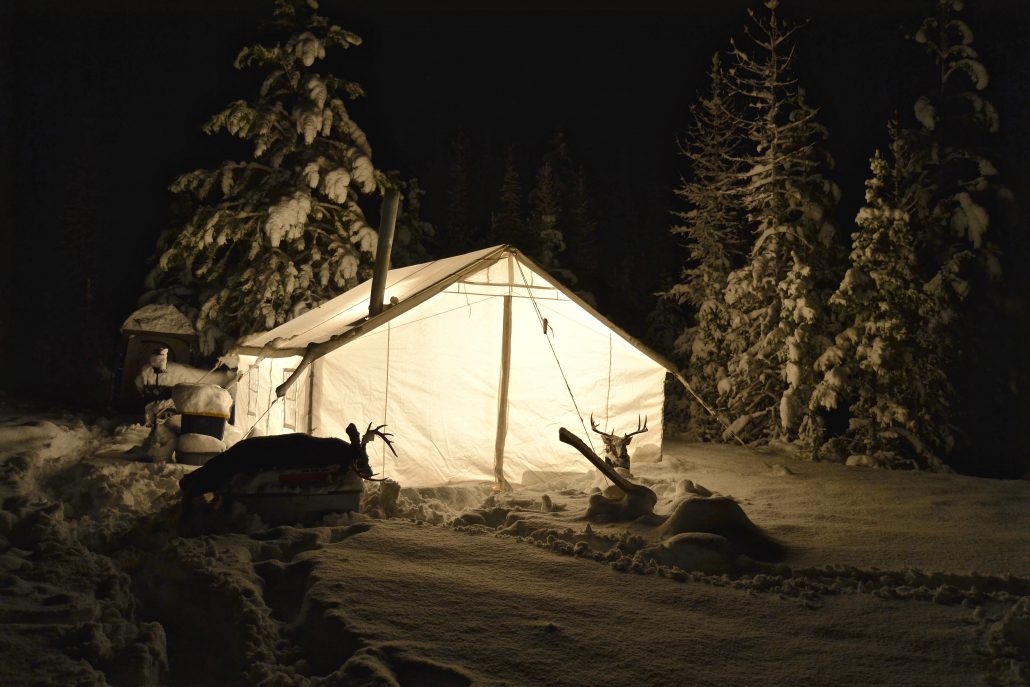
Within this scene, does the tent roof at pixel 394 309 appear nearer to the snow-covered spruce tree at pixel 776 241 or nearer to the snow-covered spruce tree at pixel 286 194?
the snow-covered spruce tree at pixel 286 194

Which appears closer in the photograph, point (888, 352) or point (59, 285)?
point (888, 352)

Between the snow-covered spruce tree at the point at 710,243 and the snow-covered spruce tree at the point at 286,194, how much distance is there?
8002 millimetres

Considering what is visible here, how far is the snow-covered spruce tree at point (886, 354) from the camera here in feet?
48.0

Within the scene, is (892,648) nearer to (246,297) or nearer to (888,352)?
(888,352)

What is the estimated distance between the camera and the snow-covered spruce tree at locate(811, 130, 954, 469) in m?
14.6

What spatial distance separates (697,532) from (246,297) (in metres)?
13.5

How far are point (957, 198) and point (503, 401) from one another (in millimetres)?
10510

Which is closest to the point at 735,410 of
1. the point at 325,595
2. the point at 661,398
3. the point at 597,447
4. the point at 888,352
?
the point at 888,352

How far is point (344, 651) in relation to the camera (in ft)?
14.6

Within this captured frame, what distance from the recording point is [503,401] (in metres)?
10.6

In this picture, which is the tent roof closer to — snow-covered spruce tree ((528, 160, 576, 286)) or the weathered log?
the weathered log

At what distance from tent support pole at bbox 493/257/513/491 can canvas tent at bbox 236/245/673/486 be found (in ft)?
0.04

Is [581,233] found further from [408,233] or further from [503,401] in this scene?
[503,401]

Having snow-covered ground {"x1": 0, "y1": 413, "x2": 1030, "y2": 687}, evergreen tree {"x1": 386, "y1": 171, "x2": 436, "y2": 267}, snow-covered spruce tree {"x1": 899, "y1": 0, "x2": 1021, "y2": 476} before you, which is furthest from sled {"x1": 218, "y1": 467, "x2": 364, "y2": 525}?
evergreen tree {"x1": 386, "y1": 171, "x2": 436, "y2": 267}
